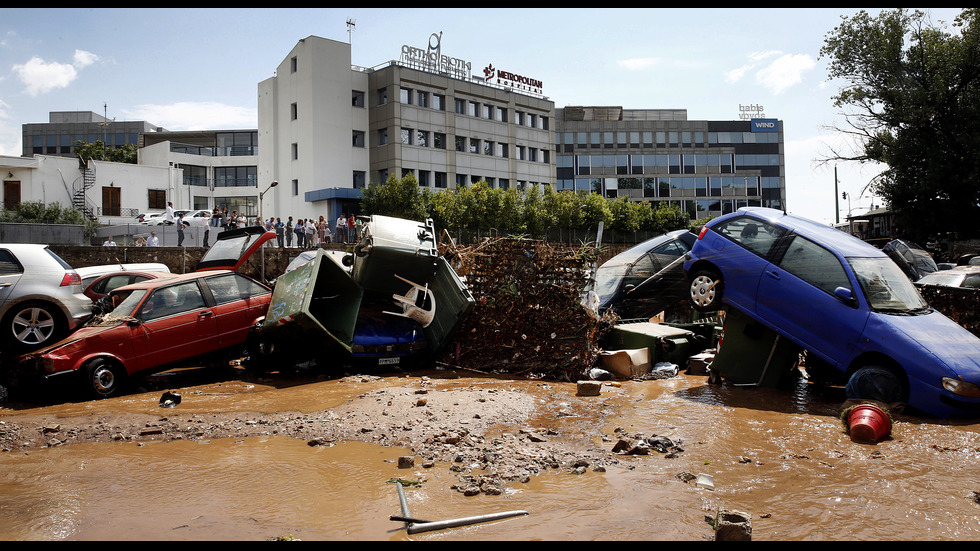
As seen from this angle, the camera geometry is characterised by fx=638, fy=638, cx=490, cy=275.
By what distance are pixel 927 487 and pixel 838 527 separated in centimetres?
144

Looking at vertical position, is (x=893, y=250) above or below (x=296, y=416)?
above

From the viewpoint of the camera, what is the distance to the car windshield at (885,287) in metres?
8.03

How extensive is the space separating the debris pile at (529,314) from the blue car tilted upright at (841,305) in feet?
6.41

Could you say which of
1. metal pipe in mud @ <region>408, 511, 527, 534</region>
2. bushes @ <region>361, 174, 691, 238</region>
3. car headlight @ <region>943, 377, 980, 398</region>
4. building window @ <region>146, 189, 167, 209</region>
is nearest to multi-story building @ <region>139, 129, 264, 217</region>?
building window @ <region>146, 189, 167, 209</region>

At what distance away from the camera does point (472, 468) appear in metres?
5.67

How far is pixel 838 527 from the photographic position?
4418 millimetres

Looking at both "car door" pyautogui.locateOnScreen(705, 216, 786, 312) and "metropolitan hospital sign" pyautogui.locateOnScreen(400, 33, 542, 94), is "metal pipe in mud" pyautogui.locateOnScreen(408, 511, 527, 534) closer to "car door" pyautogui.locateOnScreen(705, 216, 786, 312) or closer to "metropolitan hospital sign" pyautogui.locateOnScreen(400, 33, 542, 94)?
"car door" pyautogui.locateOnScreen(705, 216, 786, 312)

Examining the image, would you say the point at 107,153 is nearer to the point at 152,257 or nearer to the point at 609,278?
the point at 152,257

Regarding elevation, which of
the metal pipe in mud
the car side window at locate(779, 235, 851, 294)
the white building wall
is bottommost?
the metal pipe in mud

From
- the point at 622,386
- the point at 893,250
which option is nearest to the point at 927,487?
the point at 622,386

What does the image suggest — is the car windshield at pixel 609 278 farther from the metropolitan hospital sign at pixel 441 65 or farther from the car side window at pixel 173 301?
the metropolitan hospital sign at pixel 441 65

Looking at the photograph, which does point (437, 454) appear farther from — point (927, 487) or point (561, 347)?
point (561, 347)

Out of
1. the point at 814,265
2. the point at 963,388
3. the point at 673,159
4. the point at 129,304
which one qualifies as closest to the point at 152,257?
the point at 129,304

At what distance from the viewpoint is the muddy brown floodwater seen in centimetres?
447
